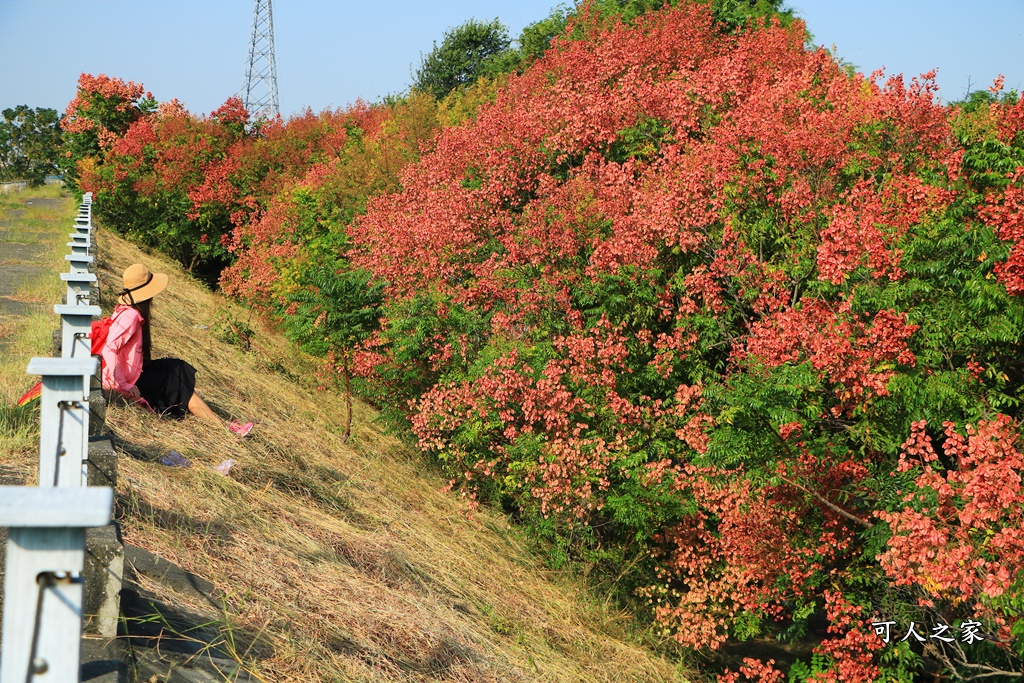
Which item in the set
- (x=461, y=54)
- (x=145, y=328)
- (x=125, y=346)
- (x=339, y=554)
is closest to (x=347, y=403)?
(x=145, y=328)

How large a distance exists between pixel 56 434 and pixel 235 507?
356 cm

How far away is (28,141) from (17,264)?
159ft

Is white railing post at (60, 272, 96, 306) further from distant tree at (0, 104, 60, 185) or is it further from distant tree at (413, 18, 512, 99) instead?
distant tree at (0, 104, 60, 185)

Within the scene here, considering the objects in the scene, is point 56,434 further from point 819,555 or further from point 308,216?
point 308,216

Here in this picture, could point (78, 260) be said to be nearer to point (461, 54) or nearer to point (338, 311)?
point (338, 311)

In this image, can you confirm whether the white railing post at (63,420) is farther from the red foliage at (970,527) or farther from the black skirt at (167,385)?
the red foliage at (970,527)

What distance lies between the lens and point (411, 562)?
7.94 meters

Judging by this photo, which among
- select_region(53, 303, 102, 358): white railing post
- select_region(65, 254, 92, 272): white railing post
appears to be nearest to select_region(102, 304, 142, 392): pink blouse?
select_region(65, 254, 92, 272): white railing post

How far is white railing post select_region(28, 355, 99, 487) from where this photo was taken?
2.61 metres

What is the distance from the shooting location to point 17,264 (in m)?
16.8

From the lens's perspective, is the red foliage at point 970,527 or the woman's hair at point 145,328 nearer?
the red foliage at point 970,527

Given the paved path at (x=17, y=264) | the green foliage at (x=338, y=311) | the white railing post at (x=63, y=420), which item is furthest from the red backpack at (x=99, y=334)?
the green foliage at (x=338, y=311)

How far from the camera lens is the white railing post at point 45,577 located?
1.46 meters

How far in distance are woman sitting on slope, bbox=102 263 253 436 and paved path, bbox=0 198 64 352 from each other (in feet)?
6.48
